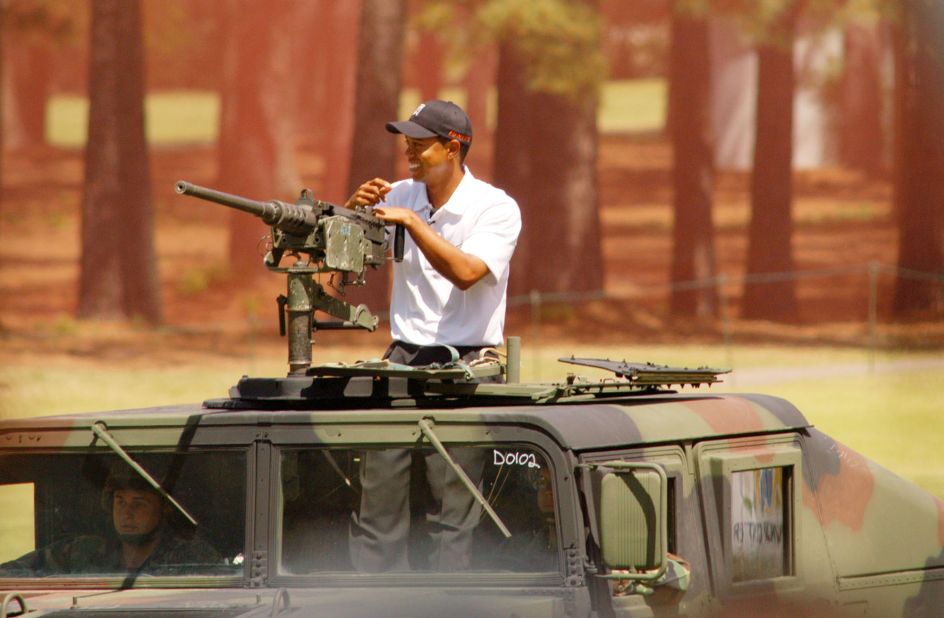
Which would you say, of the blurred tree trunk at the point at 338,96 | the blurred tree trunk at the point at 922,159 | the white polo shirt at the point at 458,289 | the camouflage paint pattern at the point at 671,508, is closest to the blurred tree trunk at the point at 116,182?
the blurred tree trunk at the point at 338,96

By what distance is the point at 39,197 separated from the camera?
38594 mm

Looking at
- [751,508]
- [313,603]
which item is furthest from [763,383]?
[313,603]

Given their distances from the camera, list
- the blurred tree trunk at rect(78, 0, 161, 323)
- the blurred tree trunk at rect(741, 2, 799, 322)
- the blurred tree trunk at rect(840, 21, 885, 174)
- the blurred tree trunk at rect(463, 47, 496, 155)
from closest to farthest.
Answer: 1. the blurred tree trunk at rect(78, 0, 161, 323)
2. the blurred tree trunk at rect(741, 2, 799, 322)
3. the blurred tree trunk at rect(840, 21, 885, 174)
4. the blurred tree trunk at rect(463, 47, 496, 155)

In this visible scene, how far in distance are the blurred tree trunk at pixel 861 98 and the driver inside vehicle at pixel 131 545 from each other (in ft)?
129

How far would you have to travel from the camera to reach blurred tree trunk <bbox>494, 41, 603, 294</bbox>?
26484 mm

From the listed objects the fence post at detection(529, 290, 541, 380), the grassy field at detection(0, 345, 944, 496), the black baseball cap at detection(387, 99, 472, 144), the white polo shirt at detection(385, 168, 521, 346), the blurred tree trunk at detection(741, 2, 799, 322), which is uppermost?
the blurred tree trunk at detection(741, 2, 799, 322)

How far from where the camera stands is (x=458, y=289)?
6.22m

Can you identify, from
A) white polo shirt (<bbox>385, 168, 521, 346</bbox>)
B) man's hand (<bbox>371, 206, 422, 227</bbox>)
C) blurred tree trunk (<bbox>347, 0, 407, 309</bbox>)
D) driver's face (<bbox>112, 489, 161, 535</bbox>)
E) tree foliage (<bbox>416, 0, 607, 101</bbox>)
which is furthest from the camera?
blurred tree trunk (<bbox>347, 0, 407, 309</bbox>)

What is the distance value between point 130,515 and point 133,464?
231mm

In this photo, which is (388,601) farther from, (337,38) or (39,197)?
(337,38)

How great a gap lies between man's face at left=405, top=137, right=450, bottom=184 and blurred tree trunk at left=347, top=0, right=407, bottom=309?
1795 centimetres

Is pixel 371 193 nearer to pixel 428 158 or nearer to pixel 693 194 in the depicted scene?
pixel 428 158

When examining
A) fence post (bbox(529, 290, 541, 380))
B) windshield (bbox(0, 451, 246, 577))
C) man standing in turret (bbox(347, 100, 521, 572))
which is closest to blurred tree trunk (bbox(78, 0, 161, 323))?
fence post (bbox(529, 290, 541, 380))

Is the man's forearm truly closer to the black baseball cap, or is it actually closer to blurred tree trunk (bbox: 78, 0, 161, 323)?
the black baseball cap
